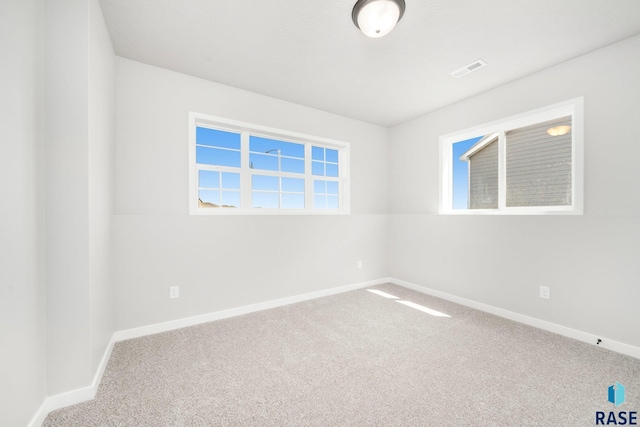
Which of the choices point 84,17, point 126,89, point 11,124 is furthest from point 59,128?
point 126,89

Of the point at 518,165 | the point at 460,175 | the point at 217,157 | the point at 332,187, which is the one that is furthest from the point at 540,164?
the point at 217,157

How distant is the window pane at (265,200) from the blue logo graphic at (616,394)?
3.30 m

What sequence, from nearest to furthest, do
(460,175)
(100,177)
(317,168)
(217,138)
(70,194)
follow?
(70,194) → (100,177) → (217,138) → (460,175) → (317,168)

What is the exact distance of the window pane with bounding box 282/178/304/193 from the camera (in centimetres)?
350

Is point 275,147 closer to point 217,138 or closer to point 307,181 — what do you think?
point 307,181

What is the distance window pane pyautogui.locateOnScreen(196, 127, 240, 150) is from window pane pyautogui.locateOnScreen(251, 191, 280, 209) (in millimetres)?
640

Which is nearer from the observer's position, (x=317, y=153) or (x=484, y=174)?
(x=484, y=174)

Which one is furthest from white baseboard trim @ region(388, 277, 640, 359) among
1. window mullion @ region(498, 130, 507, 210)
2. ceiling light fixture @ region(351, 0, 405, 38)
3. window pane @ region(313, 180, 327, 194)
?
ceiling light fixture @ region(351, 0, 405, 38)

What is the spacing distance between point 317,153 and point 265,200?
3.73 feet

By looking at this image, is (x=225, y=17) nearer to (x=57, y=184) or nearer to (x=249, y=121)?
(x=249, y=121)

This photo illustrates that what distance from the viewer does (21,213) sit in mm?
1282

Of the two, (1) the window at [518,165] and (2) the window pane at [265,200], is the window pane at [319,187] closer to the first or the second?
(2) the window pane at [265,200]

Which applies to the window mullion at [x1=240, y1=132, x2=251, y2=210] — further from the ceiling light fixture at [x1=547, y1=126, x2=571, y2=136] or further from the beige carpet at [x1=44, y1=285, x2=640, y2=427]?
the ceiling light fixture at [x1=547, y1=126, x2=571, y2=136]

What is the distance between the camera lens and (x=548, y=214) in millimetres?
2562
